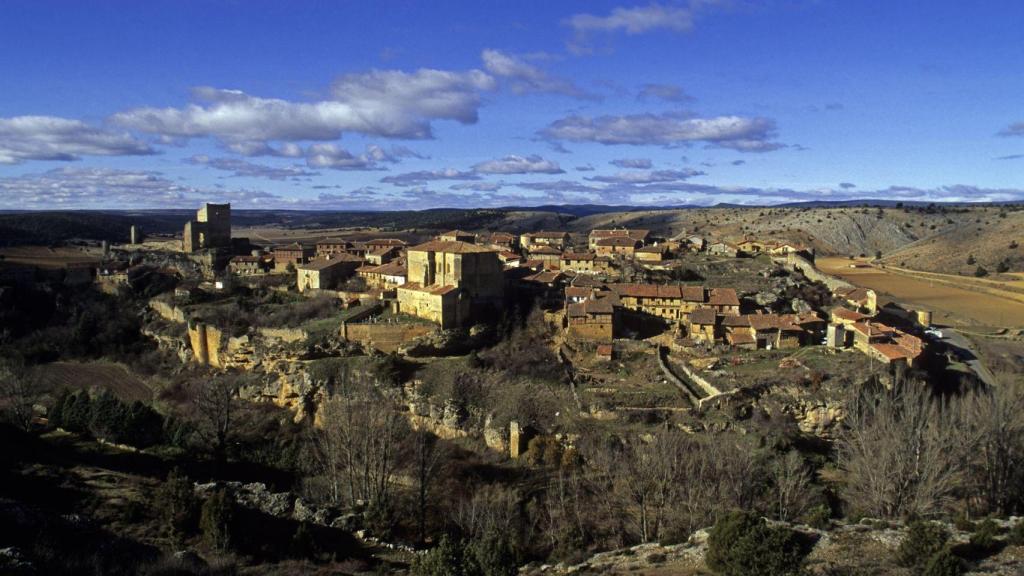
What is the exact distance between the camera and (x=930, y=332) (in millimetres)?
47250

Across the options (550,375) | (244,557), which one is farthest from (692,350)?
(244,557)

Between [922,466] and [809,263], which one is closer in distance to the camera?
[922,466]

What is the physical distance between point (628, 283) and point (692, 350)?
8.56 meters

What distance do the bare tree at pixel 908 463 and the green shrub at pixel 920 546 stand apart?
6992 millimetres

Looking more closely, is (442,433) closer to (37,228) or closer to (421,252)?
(421,252)

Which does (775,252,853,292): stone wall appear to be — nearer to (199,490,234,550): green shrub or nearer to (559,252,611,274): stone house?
(559,252,611,274): stone house

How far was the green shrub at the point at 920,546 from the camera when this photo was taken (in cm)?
1438

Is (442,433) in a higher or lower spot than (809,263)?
lower

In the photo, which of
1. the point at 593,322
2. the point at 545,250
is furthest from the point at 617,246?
the point at 593,322

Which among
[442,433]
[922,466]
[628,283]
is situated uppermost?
[628,283]

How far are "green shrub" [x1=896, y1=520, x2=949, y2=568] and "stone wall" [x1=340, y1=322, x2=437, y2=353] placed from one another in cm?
2772

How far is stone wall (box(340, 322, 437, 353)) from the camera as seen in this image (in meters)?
39.3

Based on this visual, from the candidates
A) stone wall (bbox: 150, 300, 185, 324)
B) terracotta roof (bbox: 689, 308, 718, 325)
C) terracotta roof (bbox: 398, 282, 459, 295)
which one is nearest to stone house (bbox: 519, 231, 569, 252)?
terracotta roof (bbox: 398, 282, 459, 295)

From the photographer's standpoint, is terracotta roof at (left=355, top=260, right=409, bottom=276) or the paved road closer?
the paved road
